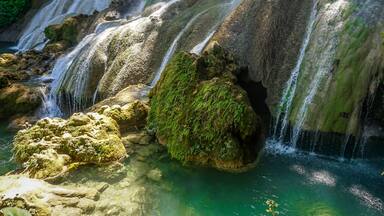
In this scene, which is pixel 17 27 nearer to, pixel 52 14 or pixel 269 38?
pixel 52 14

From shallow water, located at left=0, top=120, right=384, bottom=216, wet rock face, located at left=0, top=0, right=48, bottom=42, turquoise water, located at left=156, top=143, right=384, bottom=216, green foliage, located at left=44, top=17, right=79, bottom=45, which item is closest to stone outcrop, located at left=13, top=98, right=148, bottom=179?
shallow water, located at left=0, top=120, right=384, bottom=216

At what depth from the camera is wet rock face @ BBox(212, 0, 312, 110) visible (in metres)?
13.1

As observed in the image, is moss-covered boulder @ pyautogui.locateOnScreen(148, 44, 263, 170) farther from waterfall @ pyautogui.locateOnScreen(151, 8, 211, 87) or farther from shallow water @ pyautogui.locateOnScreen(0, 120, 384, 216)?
waterfall @ pyautogui.locateOnScreen(151, 8, 211, 87)

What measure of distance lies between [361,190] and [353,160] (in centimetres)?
156

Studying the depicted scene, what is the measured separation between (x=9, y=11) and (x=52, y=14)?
4.08 m

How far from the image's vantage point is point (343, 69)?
11633 mm

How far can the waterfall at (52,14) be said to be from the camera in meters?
27.6

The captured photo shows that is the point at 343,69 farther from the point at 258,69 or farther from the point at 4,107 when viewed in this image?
the point at 4,107

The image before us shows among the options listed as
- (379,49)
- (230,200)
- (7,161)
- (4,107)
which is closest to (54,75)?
(4,107)

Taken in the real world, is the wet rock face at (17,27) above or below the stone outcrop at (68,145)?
above

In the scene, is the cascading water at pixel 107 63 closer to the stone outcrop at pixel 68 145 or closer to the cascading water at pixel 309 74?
the stone outcrop at pixel 68 145

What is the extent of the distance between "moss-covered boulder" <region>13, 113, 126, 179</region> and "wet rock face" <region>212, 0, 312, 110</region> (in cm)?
467

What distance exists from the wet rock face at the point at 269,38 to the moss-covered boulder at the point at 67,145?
467 cm

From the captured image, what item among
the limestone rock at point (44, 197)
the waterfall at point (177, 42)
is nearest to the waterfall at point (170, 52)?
the waterfall at point (177, 42)
